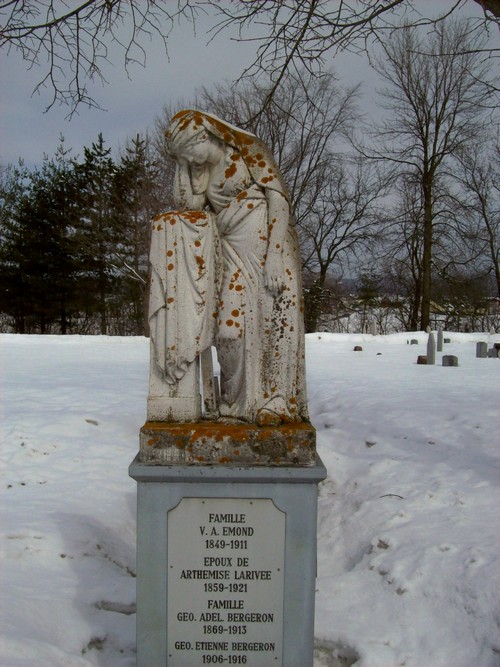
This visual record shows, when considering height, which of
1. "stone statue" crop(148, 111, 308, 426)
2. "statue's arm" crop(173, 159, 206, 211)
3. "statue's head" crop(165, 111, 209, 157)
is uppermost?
"statue's head" crop(165, 111, 209, 157)

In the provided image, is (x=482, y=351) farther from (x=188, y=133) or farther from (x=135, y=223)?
(x=135, y=223)

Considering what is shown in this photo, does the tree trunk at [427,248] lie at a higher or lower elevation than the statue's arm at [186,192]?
higher

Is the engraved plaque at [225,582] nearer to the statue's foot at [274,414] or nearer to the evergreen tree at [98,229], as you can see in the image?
the statue's foot at [274,414]

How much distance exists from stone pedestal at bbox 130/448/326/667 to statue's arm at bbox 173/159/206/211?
3.92ft

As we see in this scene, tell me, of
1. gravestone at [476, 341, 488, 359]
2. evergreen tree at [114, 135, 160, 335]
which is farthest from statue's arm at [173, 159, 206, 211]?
evergreen tree at [114, 135, 160, 335]

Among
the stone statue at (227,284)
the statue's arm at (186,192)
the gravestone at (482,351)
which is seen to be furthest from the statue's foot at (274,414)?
the gravestone at (482,351)

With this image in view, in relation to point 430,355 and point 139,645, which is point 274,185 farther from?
point 430,355

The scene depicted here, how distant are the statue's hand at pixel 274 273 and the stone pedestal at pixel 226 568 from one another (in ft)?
2.52

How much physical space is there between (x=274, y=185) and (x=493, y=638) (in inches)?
111

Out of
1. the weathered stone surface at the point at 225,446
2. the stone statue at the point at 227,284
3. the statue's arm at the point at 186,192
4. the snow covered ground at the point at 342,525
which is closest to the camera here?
the weathered stone surface at the point at 225,446

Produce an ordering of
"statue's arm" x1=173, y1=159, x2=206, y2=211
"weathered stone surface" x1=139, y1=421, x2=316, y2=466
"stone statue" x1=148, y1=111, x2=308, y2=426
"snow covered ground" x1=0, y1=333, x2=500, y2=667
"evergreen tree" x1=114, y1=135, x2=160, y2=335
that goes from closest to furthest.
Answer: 1. "weathered stone surface" x1=139, y1=421, x2=316, y2=466
2. "stone statue" x1=148, y1=111, x2=308, y2=426
3. "statue's arm" x1=173, y1=159, x2=206, y2=211
4. "snow covered ground" x1=0, y1=333, x2=500, y2=667
5. "evergreen tree" x1=114, y1=135, x2=160, y2=335

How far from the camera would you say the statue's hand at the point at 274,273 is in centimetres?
304

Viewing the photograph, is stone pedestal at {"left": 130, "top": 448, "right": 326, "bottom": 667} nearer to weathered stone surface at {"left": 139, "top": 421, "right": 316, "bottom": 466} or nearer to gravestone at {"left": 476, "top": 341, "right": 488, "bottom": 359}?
weathered stone surface at {"left": 139, "top": 421, "right": 316, "bottom": 466}

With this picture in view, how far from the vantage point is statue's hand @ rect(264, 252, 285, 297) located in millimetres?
3041
